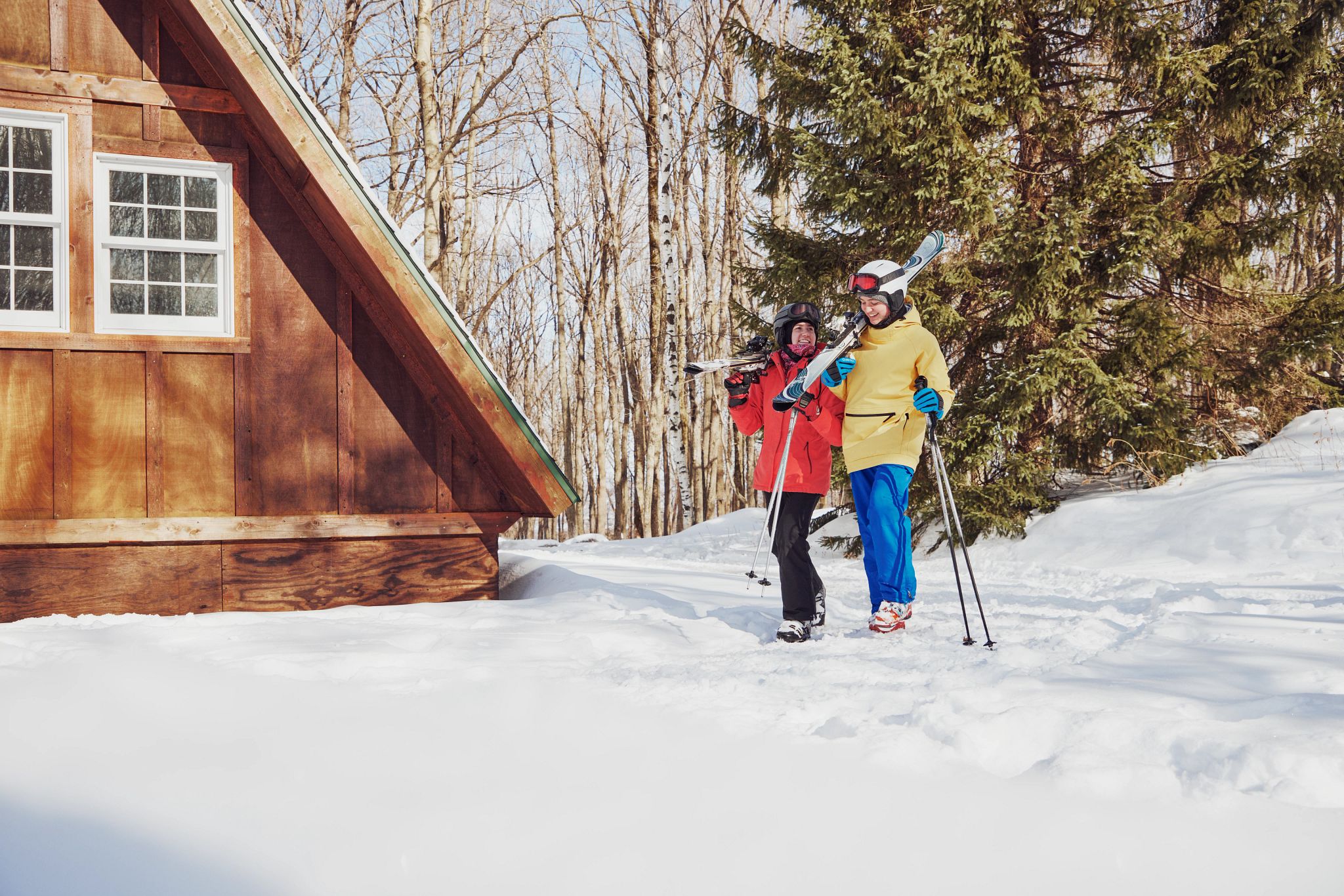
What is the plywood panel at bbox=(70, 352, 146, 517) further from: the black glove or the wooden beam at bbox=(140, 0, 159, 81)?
the black glove

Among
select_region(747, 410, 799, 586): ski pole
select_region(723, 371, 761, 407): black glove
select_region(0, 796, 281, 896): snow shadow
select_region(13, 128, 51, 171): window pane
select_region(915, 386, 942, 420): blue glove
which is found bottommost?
select_region(0, 796, 281, 896): snow shadow

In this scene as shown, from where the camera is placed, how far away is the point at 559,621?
197 inches

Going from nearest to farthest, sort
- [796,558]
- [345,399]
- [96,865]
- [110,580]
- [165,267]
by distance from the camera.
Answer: [96,865] → [796,558] → [110,580] → [165,267] → [345,399]

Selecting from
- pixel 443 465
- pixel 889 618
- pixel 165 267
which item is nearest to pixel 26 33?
pixel 165 267

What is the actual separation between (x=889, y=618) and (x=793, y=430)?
1.14 metres

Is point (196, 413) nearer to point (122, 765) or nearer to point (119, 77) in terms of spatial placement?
point (119, 77)

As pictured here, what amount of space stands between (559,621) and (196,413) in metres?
2.95

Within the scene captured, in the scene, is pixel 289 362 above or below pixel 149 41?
below

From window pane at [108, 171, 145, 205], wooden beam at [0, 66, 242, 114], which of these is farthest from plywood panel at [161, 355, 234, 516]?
wooden beam at [0, 66, 242, 114]

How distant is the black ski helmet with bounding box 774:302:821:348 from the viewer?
5.00m

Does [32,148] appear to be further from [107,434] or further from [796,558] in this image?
[796,558]

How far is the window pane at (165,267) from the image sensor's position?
5.95 m

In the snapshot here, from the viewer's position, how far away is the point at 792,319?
16.4 feet

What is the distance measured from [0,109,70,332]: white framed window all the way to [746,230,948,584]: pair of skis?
15.4 feet
